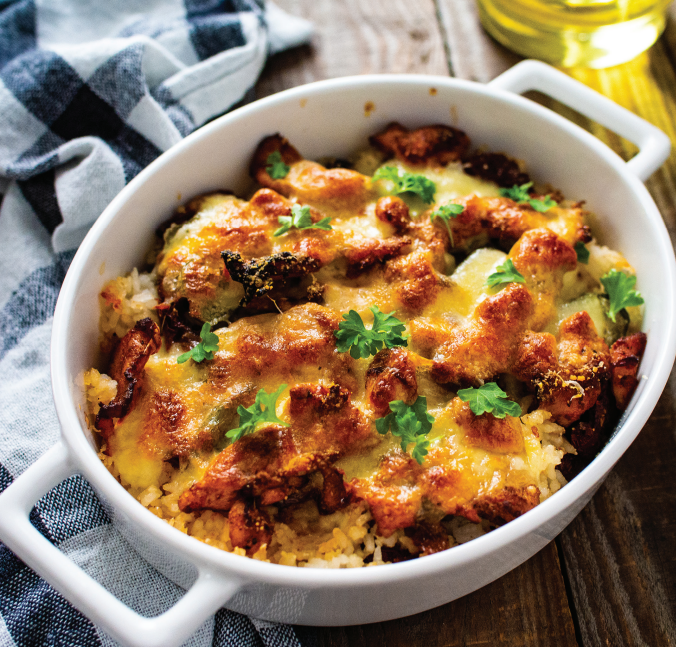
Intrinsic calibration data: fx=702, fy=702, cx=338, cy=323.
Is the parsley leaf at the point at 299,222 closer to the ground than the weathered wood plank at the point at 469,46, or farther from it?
farther from it

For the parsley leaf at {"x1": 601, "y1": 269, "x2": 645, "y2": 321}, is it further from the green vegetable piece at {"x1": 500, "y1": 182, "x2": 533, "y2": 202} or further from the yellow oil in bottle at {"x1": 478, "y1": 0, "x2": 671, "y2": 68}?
the yellow oil in bottle at {"x1": 478, "y1": 0, "x2": 671, "y2": 68}

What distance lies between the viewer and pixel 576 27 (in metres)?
3.19

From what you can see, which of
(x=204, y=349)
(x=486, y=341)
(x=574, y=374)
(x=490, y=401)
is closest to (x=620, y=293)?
(x=574, y=374)

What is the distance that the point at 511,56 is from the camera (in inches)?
135

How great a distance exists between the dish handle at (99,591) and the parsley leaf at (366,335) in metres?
0.72

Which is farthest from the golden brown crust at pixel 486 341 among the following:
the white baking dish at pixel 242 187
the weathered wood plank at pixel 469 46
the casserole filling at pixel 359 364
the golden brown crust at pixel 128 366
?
the weathered wood plank at pixel 469 46

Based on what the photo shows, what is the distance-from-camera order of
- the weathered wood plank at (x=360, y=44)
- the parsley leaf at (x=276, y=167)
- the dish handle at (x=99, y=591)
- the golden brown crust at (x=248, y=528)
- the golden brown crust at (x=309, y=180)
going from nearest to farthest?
the dish handle at (x=99, y=591), the golden brown crust at (x=248, y=528), the golden brown crust at (x=309, y=180), the parsley leaf at (x=276, y=167), the weathered wood plank at (x=360, y=44)

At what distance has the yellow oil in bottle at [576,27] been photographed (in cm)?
314

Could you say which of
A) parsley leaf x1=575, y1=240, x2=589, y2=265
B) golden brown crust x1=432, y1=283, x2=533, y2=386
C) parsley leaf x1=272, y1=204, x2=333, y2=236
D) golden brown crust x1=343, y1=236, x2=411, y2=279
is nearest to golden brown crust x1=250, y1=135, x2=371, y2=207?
parsley leaf x1=272, y1=204, x2=333, y2=236

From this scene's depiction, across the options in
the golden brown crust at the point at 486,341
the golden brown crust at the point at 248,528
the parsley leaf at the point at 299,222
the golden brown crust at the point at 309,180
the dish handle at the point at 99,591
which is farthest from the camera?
the golden brown crust at the point at 309,180

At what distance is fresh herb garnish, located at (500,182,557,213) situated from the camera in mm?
2488

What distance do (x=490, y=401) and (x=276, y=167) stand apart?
3.85 ft

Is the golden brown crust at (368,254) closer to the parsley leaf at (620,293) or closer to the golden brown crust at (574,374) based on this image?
the golden brown crust at (574,374)

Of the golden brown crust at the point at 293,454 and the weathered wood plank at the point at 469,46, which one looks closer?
the golden brown crust at the point at 293,454
